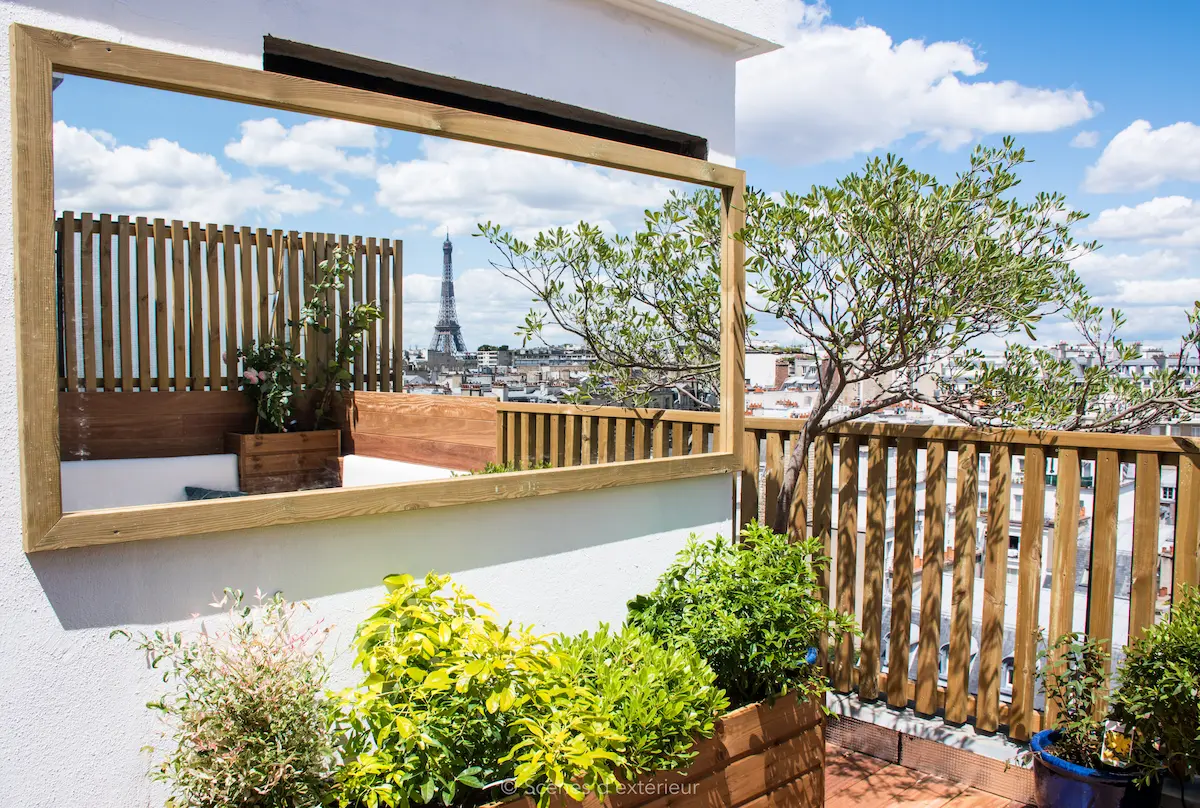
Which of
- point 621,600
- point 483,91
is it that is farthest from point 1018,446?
point 483,91

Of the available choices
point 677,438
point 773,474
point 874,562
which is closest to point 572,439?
point 677,438

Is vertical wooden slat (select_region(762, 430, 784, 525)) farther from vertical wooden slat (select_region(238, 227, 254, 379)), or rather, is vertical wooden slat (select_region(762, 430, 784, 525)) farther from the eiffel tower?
vertical wooden slat (select_region(238, 227, 254, 379))

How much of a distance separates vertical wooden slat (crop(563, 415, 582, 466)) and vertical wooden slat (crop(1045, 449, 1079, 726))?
86.3 inches

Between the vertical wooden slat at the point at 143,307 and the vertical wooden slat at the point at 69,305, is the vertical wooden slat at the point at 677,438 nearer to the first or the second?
the vertical wooden slat at the point at 143,307

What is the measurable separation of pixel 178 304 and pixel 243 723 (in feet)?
11.7


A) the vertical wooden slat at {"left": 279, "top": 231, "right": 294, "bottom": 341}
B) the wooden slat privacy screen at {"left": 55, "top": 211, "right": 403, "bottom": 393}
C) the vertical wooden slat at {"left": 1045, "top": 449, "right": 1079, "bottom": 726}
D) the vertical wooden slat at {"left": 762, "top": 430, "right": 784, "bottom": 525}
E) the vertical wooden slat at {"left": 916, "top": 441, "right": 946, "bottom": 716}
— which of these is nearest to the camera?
the vertical wooden slat at {"left": 1045, "top": 449, "right": 1079, "bottom": 726}

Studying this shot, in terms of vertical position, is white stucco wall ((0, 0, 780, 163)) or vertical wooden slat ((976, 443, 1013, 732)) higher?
white stucco wall ((0, 0, 780, 163))

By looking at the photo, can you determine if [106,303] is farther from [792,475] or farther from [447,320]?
[792,475]

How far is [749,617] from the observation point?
93.0 inches

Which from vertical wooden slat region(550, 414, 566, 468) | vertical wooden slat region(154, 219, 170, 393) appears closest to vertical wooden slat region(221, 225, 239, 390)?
vertical wooden slat region(154, 219, 170, 393)

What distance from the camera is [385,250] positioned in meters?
5.22

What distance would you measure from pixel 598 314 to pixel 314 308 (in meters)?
2.10

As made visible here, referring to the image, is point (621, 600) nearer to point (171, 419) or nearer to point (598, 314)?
point (598, 314)

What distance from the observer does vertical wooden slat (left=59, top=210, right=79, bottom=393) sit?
3.91 meters
